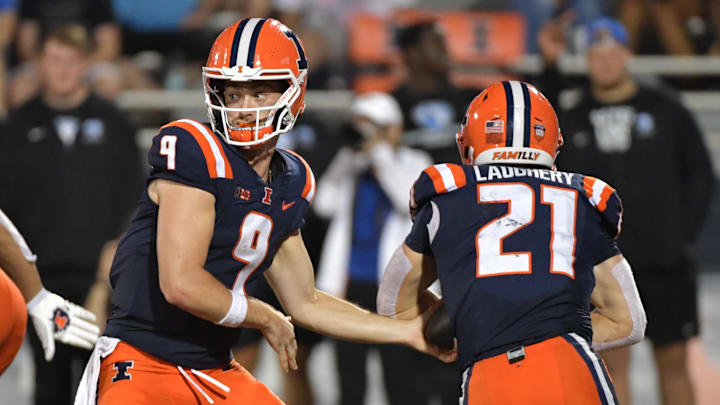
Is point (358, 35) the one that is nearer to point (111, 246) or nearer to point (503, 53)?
point (503, 53)

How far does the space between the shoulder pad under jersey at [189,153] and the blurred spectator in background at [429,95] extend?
3.17 meters

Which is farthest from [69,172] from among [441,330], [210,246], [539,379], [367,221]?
[539,379]

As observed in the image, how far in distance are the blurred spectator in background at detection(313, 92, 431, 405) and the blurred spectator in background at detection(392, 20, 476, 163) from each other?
1.03 ft

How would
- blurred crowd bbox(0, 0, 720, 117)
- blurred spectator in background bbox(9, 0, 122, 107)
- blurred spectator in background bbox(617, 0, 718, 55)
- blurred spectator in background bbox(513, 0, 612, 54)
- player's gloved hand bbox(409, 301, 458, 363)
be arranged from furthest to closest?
blurred spectator in background bbox(513, 0, 612, 54)
blurred spectator in background bbox(617, 0, 718, 55)
blurred crowd bbox(0, 0, 720, 117)
blurred spectator in background bbox(9, 0, 122, 107)
player's gloved hand bbox(409, 301, 458, 363)

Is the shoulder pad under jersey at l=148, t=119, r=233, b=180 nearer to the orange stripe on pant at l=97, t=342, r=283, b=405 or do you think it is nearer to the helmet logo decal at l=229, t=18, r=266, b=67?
the helmet logo decal at l=229, t=18, r=266, b=67

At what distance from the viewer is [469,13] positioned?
32.5ft

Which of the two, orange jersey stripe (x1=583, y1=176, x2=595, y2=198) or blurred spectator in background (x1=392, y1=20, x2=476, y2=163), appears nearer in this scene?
orange jersey stripe (x1=583, y1=176, x2=595, y2=198)

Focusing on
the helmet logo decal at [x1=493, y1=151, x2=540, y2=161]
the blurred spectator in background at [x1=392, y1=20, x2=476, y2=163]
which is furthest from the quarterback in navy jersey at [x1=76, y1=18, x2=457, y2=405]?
the blurred spectator in background at [x1=392, y1=20, x2=476, y2=163]

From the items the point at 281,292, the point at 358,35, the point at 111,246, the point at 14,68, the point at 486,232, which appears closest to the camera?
the point at 486,232

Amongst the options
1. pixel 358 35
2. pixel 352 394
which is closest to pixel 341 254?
pixel 352 394

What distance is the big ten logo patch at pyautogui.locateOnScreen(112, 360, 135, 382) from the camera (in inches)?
131

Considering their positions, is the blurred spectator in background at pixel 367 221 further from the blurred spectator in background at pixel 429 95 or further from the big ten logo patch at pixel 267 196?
the big ten logo patch at pixel 267 196

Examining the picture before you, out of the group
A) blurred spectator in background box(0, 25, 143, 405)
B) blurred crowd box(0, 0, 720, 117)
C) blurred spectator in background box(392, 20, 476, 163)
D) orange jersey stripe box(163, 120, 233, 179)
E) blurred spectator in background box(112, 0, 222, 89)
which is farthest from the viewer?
blurred spectator in background box(112, 0, 222, 89)

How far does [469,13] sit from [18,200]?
493 centimetres
